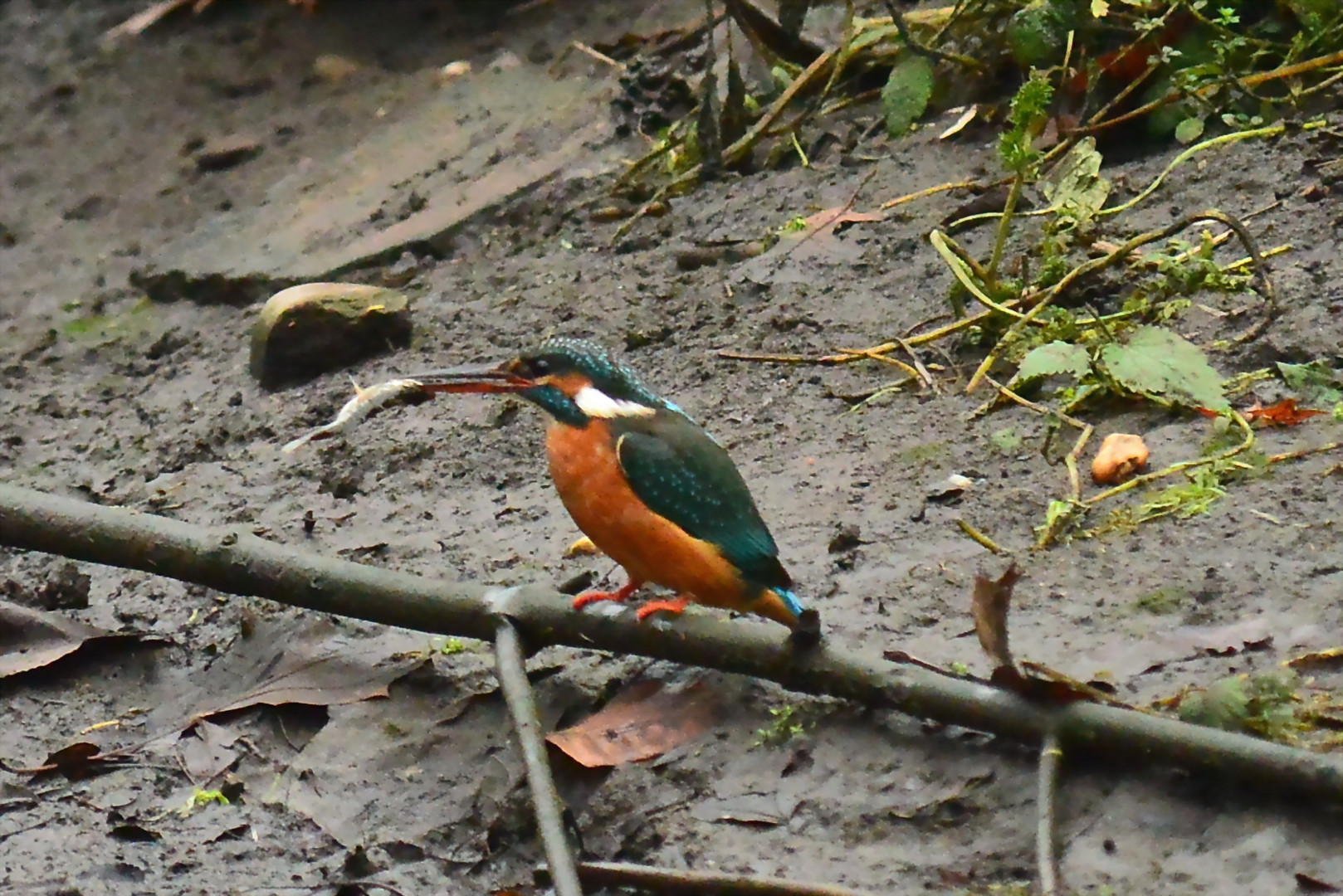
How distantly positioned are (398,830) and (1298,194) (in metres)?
3.14

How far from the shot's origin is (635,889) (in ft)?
7.39

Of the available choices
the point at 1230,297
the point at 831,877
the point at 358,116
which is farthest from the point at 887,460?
the point at 358,116

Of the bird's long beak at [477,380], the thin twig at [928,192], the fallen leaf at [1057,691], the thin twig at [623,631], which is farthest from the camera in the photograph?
the thin twig at [928,192]

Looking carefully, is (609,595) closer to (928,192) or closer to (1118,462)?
(1118,462)

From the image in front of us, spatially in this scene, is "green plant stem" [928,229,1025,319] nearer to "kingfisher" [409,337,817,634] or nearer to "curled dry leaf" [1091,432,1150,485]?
"curled dry leaf" [1091,432,1150,485]

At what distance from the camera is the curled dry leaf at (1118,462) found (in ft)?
10.4

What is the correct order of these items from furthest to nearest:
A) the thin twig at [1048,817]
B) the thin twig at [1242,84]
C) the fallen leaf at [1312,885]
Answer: the thin twig at [1242,84]
the thin twig at [1048,817]
the fallen leaf at [1312,885]

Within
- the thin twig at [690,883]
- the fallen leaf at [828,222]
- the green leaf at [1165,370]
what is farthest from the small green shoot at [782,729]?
the fallen leaf at [828,222]

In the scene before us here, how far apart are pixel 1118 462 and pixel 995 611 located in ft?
3.31

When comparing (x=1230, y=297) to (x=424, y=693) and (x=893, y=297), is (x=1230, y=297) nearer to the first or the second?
(x=893, y=297)

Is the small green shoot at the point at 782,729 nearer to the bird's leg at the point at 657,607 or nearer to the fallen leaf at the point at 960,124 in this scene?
the bird's leg at the point at 657,607

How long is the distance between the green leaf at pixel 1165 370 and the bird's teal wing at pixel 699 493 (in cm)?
104

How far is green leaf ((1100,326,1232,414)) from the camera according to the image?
3178 mm

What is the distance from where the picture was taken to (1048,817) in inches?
84.4
